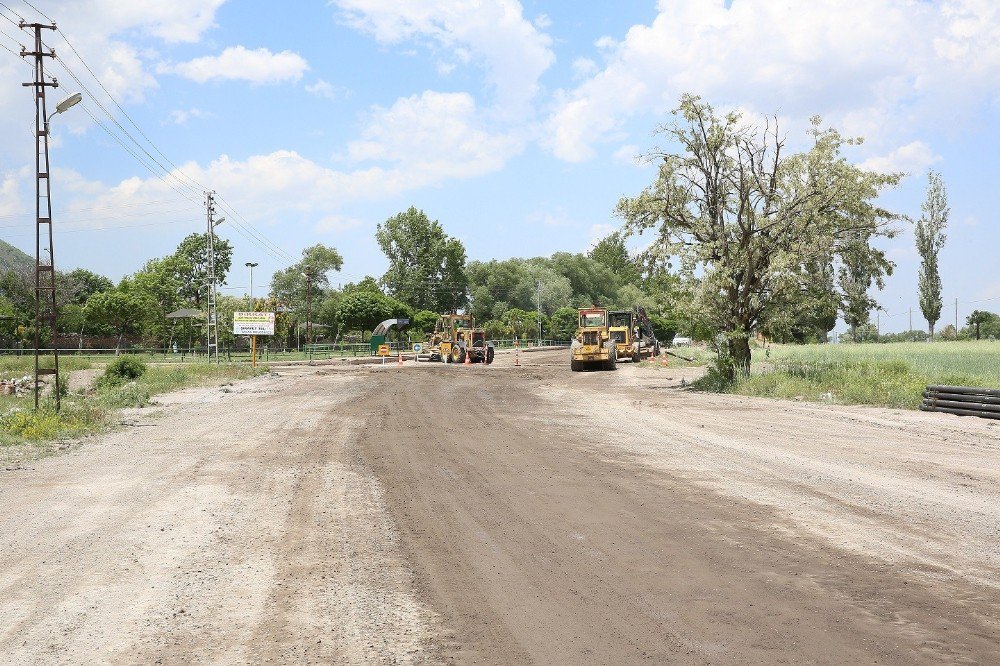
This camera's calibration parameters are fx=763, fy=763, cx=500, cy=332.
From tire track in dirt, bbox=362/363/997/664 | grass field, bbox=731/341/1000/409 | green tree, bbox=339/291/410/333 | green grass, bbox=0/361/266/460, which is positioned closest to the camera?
tire track in dirt, bbox=362/363/997/664

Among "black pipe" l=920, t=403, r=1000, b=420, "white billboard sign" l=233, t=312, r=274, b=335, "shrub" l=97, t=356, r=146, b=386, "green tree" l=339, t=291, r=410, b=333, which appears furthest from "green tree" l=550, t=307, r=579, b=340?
"black pipe" l=920, t=403, r=1000, b=420

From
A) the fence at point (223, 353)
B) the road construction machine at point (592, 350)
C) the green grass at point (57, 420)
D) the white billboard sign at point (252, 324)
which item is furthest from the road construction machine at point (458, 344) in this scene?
the green grass at point (57, 420)

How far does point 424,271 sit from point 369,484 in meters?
97.7

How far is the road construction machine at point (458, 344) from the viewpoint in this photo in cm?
5053

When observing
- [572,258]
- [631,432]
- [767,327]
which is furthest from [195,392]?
[572,258]

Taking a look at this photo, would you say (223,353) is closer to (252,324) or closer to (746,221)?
(252,324)

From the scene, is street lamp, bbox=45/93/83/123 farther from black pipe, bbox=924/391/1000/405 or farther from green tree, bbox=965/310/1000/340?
green tree, bbox=965/310/1000/340

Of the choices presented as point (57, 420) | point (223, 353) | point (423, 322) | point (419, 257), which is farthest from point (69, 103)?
point (419, 257)

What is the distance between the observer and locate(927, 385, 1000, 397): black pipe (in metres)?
18.3

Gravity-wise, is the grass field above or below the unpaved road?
above

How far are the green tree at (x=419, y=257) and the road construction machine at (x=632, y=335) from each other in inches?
2272

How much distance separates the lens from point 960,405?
18938 mm

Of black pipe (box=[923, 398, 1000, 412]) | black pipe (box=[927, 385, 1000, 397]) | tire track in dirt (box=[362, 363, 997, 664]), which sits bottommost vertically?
tire track in dirt (box=[362, 363, 997, 664])

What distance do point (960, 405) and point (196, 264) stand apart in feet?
333
